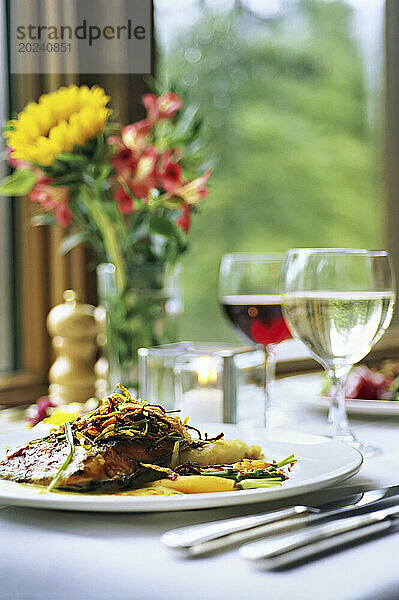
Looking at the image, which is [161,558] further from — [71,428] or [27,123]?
[27,123]

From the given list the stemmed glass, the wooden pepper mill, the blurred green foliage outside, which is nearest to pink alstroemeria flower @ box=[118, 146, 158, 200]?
the wooden pepper mill

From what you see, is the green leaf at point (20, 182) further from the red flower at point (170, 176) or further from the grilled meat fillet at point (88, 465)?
the grilled meat fillet at point (88, 465)

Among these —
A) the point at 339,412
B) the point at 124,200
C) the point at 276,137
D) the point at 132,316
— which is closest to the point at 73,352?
the point at 132,316

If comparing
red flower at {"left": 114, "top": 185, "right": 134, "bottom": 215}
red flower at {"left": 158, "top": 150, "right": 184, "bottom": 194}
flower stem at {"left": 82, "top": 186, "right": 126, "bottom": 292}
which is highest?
red flower at {"left": 158, "top": 150, "right": 184, "bottom": 194}

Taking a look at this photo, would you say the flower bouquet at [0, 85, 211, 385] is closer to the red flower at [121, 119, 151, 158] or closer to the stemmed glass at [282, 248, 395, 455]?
the red flower at [121, 119, 151, 158]

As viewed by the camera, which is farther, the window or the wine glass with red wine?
the window

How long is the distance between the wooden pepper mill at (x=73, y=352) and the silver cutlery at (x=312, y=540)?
831 mm

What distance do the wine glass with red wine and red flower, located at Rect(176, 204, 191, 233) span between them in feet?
0.38

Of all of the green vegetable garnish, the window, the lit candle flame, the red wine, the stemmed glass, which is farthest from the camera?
the window

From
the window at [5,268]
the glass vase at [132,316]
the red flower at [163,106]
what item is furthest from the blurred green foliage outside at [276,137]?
the glass vase at [132,316]

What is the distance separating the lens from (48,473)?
57 cm

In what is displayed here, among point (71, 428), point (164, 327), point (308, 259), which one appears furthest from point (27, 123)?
point (71, 428)

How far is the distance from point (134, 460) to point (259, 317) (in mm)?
541

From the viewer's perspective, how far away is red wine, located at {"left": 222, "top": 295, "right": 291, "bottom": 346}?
1.11 m
